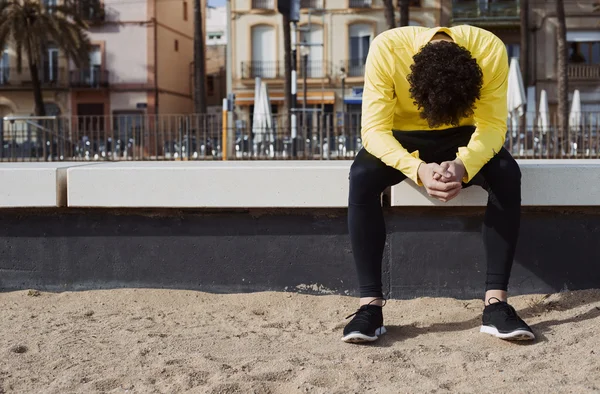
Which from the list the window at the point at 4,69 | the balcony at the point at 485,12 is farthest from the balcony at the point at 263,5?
the window at the point at 4,69

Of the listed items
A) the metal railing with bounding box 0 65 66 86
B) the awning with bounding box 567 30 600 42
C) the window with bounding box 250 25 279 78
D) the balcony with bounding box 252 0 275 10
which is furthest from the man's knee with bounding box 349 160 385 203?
the metal railing with bounding box 0 65 66 86

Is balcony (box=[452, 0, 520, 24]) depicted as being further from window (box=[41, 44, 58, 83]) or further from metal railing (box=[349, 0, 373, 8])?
window (box=[41, 44, 58, 83])

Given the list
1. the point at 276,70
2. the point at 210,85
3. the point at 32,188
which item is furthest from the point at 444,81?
the point at 210,85

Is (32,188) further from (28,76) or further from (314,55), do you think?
(28,76)

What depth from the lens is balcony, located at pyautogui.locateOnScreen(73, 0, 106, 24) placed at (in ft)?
120

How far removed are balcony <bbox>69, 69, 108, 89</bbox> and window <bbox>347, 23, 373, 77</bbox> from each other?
11547 mm

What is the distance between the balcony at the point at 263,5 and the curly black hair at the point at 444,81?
33.1 metres

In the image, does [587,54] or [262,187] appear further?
[587,54]

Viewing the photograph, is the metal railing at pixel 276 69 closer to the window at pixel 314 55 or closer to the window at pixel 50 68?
the window at pixel 314 55

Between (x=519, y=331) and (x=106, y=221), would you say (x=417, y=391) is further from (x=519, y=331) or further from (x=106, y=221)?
(x=106, y=221)

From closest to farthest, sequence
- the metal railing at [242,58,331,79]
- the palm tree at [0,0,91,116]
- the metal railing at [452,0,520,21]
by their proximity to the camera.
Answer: the palm tree at [0,0,91,116]
the metal railing at [452,0,520,21]
the metal railing at [242,58,331,79]

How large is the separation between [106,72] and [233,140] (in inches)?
896

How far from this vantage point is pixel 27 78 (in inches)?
1451

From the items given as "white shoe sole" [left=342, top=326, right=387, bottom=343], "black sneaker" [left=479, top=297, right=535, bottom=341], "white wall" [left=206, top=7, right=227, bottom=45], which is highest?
"white wall" [left=206, top=7, right=227, bottom=45]
